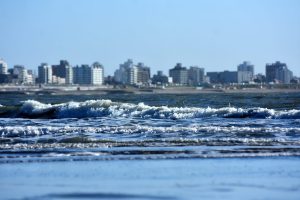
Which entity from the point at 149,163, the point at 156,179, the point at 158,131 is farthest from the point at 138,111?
the point at 156,179

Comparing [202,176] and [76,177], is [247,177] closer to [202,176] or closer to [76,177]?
[202,176]

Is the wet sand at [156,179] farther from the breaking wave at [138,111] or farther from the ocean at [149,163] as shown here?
the breaking wave at [138,111]

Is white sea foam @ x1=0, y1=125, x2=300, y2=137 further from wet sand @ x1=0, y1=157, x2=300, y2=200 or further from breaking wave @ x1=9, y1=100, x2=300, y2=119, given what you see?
breaking wave @ x1=9, y1=100, x2=300, y2=119

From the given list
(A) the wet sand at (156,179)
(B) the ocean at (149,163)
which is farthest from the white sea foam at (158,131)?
(A) the wet sand at (156,179)

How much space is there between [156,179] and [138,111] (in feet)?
111

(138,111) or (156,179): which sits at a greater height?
(138,111)

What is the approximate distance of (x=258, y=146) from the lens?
989 inches

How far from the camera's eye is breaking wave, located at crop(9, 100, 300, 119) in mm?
45531

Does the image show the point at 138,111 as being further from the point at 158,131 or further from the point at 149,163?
the point at 149,163

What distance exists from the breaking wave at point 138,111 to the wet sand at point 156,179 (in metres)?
24.3

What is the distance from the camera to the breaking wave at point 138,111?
149 feet

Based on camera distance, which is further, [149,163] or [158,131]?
[158,131]

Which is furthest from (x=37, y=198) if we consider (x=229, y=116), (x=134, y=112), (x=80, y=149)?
(x=134, y=112)

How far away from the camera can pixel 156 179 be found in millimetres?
17547
